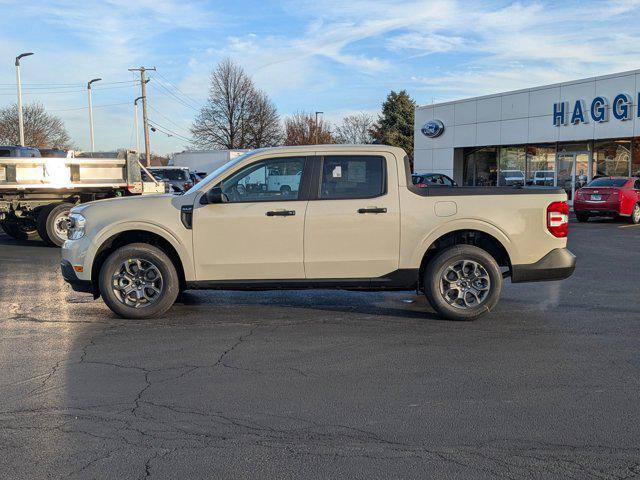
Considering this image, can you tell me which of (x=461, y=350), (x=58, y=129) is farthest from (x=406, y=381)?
(x=58, y=129)

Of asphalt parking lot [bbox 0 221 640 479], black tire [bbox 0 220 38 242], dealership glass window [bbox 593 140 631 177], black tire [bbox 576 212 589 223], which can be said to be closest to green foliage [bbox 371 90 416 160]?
dealership glass window [bbox 593 140 631 177]

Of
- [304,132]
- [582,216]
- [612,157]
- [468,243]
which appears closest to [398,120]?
[304,132]

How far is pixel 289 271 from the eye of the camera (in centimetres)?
732

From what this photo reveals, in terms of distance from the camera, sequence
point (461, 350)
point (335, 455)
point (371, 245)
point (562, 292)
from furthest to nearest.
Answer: point (562, 292), point (371, 245), point (461, 350), point (335, 455)

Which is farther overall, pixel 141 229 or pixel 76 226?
pixel 76 226

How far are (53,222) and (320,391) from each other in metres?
11.3

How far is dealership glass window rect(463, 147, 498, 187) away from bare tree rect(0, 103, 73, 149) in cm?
3728

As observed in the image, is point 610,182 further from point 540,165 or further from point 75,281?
point 75,281

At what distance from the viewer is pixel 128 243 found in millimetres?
7641

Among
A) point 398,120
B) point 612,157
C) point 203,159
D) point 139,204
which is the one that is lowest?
point 139,204

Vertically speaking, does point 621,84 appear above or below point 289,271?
above

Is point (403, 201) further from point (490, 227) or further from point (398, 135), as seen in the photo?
point (398, 135)

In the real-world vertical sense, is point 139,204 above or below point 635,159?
below

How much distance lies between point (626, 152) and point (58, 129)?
53.2 m
